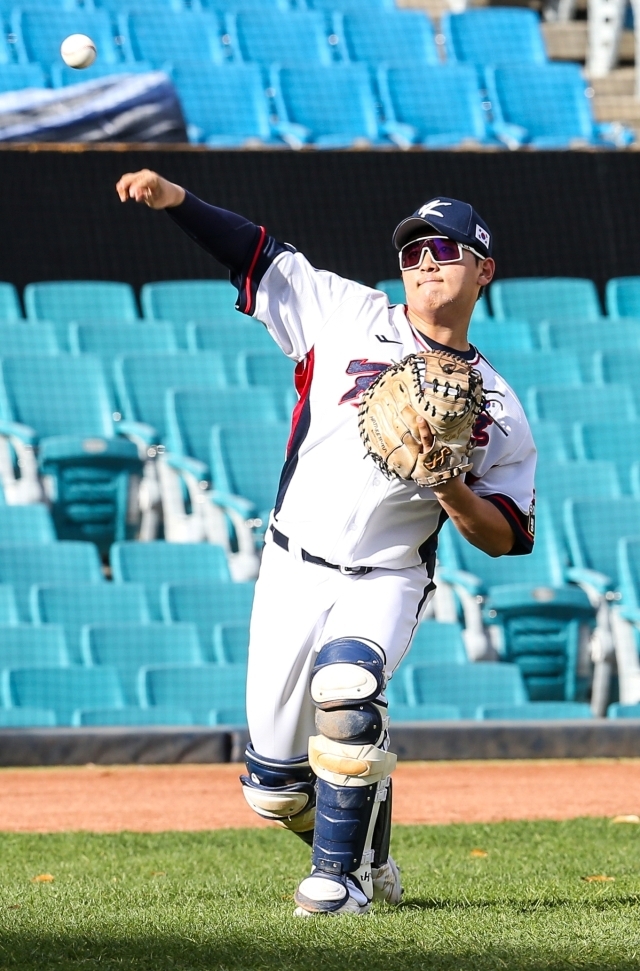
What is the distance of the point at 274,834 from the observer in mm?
5527

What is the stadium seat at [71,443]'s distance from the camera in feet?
27.3

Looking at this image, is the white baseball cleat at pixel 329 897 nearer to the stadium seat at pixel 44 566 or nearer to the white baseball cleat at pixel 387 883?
the white baseball cleat at pixel 387 883

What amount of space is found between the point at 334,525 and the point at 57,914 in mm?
1135

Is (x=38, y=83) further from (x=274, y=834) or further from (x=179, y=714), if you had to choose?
(x=274, y=834)

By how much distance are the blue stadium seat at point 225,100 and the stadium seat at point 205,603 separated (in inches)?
195

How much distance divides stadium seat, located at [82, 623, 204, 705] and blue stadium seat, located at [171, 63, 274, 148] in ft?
17.6

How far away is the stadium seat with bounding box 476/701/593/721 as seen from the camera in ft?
24.1

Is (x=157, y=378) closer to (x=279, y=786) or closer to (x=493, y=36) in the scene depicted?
(x=279, y=786)

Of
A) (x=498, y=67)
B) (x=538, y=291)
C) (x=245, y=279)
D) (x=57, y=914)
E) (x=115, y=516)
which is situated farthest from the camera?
(x=498, y=67)

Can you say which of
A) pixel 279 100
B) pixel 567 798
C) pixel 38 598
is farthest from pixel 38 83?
pixel 567 798

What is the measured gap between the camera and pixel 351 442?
11.9 ft

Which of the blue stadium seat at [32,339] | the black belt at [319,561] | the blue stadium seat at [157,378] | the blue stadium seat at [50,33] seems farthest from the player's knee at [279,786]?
the blue stadium seat at [50,33]

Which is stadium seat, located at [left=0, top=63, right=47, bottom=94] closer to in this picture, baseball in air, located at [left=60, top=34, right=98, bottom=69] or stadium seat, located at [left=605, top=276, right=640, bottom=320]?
stadium seat, located at [left=605, top=276, right=640, bottom=320]

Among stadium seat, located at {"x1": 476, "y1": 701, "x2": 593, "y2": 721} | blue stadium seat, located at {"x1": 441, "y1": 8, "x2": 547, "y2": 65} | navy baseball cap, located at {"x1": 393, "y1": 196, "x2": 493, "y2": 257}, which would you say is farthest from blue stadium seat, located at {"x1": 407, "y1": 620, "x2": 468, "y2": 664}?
blue stadium seat, located at {"x1": 441, "y1": 8, "x2": 547, "y2": 65}
